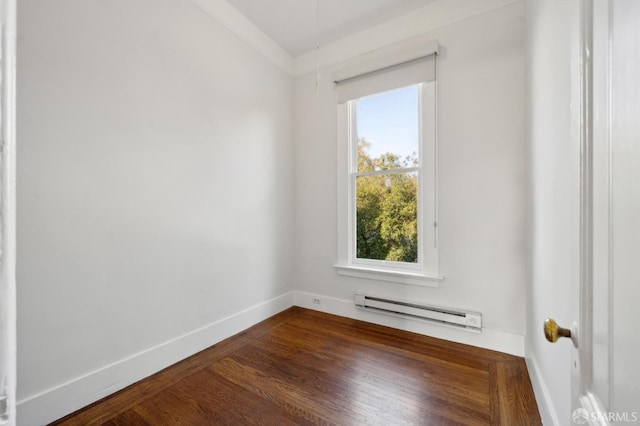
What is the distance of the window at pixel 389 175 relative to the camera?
8.32 ft

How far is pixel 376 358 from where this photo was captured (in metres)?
2.10

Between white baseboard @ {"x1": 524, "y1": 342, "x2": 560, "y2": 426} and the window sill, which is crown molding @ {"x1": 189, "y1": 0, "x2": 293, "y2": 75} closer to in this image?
the window sill

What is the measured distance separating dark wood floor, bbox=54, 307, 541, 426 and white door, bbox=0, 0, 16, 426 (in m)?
1.14

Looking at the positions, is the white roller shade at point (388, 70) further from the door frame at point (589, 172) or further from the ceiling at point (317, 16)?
the door frame at point (589, 172)

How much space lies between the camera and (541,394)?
4.91ft

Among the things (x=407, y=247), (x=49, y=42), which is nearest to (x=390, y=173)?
(x=407, y=247)

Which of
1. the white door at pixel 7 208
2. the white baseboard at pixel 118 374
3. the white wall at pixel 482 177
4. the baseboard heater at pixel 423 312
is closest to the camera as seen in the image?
the white door at pixel 7 208

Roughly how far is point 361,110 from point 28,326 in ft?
9.94

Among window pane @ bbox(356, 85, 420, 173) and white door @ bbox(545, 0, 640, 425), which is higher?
window pane @ bbox(356, 85, 420, 173)

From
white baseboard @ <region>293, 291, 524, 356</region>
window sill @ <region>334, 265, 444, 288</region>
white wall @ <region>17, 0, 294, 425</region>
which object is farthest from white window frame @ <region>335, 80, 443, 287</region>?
white wall @ <region>17, 0, 294, 425</region>

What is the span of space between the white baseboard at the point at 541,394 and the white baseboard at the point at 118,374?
7.33ft

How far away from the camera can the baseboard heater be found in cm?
229

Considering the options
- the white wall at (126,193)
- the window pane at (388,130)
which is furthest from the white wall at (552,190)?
the white wall at (126,193)

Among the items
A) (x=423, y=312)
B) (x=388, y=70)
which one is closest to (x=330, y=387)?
(x=423, y=312)
